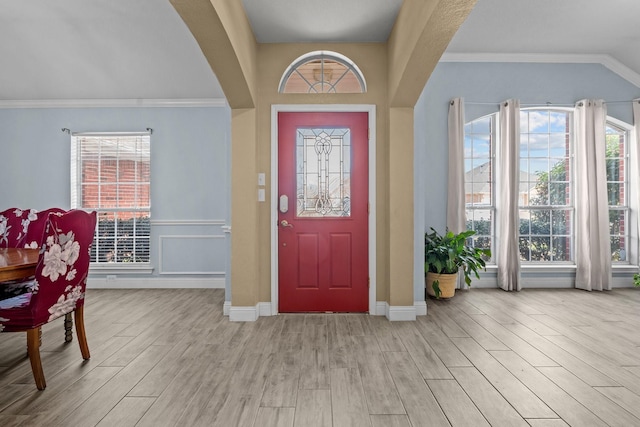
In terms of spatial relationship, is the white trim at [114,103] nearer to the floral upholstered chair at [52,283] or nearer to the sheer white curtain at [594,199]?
the floral upholstered chair at [52,283]

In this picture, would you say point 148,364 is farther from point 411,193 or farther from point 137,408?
point 411,193

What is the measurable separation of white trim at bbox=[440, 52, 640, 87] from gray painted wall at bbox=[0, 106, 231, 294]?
131 inches

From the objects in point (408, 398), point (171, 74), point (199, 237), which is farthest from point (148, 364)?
point (171, 74)

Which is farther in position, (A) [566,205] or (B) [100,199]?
(B) [100,199]

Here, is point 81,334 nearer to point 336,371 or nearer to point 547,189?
point 336,371

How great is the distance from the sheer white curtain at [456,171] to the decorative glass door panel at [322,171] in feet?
5.40

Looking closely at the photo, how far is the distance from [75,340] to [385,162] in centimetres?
319

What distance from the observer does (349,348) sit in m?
2.81

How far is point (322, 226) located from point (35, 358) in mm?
2449

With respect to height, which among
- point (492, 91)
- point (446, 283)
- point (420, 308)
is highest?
point (492, 91)

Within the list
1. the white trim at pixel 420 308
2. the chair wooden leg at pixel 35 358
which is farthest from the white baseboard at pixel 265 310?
the chair wooden leg at pixel 35 358

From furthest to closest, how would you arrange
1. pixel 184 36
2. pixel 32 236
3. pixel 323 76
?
pixel 184 36, pixel 323 76, pixel 32 236

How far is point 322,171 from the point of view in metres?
3.74

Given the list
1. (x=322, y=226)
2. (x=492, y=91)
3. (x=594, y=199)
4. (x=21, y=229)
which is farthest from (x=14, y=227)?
(x=594, y=199)
